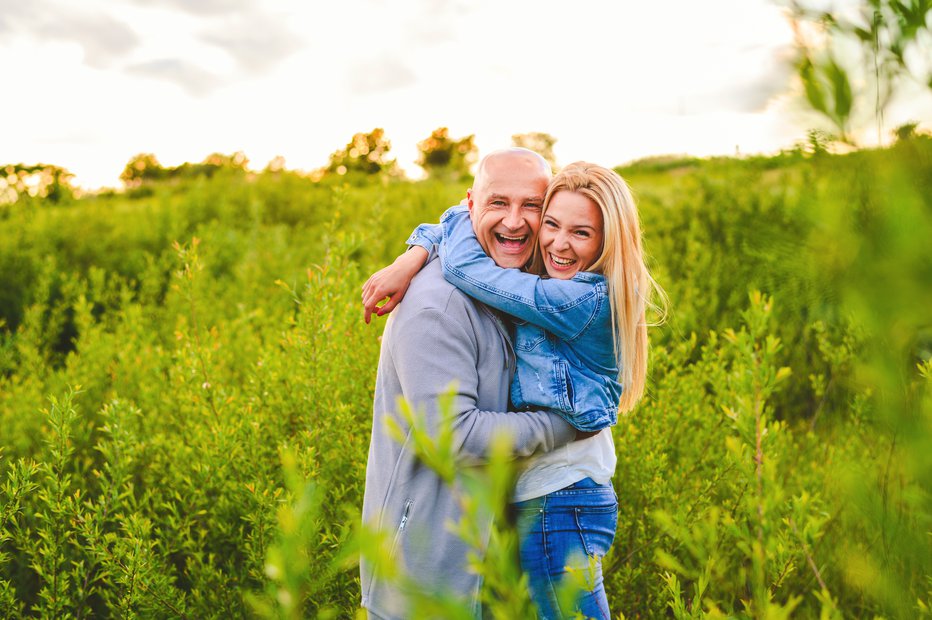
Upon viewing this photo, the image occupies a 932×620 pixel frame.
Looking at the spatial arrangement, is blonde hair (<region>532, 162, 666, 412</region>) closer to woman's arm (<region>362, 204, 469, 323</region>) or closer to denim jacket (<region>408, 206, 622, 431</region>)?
denim jacket (<region>408, 206, 622, 431</region>)

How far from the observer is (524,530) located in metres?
2.04

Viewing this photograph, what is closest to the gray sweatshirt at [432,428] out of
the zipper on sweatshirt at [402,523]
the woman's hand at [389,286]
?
the zipper on sweatshirt at [402,523]

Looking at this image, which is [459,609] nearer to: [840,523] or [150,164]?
[840,523]

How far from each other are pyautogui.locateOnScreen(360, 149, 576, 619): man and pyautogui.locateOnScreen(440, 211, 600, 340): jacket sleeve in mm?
65

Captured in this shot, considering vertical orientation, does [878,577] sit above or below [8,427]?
above

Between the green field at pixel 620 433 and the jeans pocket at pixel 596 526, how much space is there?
0.17 meters

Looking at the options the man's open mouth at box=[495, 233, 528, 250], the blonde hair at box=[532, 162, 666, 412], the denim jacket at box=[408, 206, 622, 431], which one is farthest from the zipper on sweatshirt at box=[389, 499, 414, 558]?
the man's open mouth at box=[495, 233, 528, 250]

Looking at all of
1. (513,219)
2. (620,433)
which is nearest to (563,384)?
(513,219)

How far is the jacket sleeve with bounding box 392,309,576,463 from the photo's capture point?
1851 mm

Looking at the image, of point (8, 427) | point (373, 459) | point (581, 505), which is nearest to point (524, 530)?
point (581, 505)

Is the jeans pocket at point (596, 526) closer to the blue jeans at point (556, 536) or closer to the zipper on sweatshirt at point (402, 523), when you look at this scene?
the blue jeans at point (556, 536)

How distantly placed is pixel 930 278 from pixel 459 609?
0.77 meters

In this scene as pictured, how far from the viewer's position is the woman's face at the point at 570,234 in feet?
7.23

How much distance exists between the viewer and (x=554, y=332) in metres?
2.11
